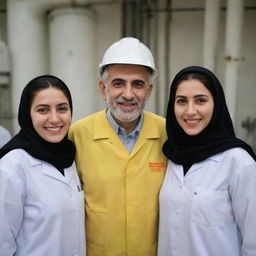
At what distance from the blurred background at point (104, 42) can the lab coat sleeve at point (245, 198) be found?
1.78 meters

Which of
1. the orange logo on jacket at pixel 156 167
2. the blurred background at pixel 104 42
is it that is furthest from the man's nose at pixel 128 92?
the blurred background at pixel 104 42

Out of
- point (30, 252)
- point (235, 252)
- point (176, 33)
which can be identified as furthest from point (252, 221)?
point (176, 33)

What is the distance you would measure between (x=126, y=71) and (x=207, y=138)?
1.59ft

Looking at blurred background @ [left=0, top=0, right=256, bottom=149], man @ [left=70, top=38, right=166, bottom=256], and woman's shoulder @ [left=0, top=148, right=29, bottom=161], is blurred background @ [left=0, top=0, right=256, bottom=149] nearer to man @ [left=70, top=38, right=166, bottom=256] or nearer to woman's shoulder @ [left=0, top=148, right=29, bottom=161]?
man @ [left=70, top=38, right=166, bottom=256]

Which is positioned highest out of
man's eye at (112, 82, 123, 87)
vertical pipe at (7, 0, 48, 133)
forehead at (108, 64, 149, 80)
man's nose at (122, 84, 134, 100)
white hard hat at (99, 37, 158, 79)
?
vertical pipe at (7, 0, 48, 133)

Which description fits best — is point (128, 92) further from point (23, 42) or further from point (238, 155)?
point (23, 42)

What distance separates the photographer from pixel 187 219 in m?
1.06

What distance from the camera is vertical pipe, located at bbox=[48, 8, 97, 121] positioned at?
2.79 metres

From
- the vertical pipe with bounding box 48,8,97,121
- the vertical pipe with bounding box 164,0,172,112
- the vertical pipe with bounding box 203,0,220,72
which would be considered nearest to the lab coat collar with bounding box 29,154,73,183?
the vertical pipe with bounding box 48,8,97,121

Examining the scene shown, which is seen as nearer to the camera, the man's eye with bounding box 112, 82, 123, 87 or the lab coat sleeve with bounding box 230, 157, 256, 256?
the lab coat sleeve with bounding box 230, 157, 256, 256

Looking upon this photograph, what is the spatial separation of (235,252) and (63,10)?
8.77 feet

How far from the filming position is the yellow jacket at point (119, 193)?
121cm

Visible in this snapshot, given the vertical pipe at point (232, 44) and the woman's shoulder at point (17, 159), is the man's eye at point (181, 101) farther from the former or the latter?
the vertical pipe at point (232, 44)

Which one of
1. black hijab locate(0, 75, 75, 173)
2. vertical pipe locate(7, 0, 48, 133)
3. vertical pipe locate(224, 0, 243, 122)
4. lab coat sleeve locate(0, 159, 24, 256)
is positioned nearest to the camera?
lab coat sleeve locate(0, 159, 24, 256)
